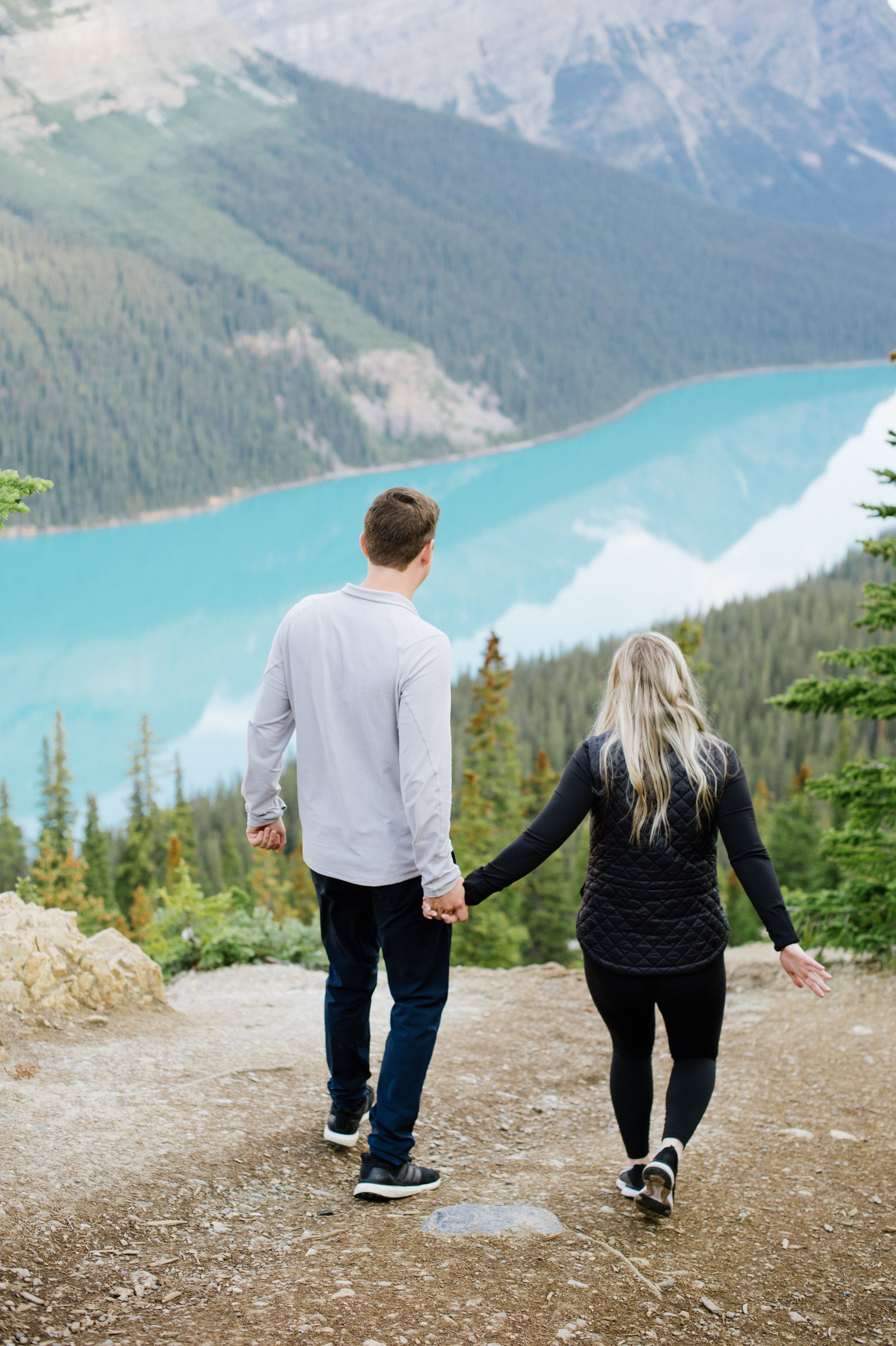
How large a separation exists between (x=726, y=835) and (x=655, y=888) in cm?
30

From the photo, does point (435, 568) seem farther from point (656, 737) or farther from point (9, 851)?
point (656, 737)

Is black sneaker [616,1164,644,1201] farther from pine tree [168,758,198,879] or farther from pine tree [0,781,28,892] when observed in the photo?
pine tree [168,758,198,879]

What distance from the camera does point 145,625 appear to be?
99.2 metres

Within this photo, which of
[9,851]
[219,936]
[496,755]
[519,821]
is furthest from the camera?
[9,851]

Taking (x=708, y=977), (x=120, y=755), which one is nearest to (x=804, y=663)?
(x=120, y=755)

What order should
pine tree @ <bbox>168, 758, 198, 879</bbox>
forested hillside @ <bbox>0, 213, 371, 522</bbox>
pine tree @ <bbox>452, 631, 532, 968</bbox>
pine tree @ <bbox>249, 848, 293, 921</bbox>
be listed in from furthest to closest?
forested hillside @ <bbox>0, 213, 371, 522</bbox> < pine tree @ <bbox>168, 758, 198, 879</bbox> < pine tree @ <bbox>249, 848, 293, 921</bbox> < pine tree @ <bbox>452, 631, 532, 968</bbox>

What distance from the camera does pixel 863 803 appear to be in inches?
308

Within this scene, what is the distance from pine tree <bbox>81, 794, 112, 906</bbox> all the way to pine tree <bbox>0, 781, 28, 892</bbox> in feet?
6.86

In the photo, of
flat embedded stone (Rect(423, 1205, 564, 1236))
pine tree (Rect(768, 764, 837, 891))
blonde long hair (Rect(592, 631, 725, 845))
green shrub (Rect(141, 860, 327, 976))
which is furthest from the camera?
pine tree (Rect(768, 764, 837, 891))

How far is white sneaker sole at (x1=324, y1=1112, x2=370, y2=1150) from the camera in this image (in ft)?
15.5

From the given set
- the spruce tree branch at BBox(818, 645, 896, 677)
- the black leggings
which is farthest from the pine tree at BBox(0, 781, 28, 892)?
the black leggings

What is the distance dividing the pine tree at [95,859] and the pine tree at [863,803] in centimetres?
3382

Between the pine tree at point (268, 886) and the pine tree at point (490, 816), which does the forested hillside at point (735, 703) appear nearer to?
the pine tree at point (268, 886)

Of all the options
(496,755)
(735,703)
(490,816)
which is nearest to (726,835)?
(490,816)
